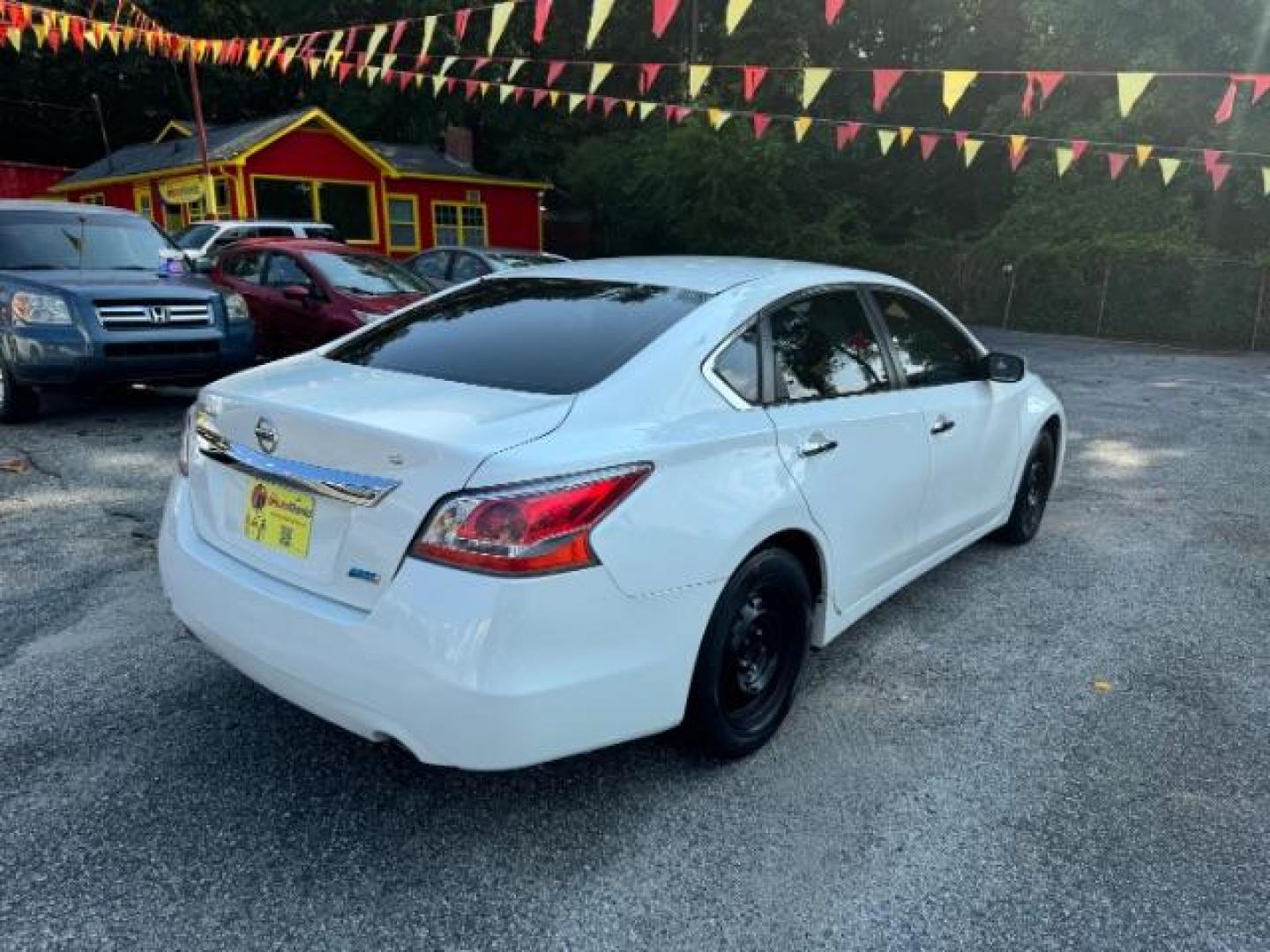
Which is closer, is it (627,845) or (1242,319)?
(627,845)

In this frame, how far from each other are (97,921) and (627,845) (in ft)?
4.24

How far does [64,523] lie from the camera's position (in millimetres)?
4863

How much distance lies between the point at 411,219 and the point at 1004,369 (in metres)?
23.9

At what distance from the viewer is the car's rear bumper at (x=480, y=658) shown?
6.88 feet

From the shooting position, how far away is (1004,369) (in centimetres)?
410

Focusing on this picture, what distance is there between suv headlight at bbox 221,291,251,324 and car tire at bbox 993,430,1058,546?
19.9 ft

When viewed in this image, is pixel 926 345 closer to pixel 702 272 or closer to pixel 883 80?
pixel 702 272

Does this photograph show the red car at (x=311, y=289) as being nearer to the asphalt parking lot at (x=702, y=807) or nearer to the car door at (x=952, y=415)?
the asphalt parking lot at (x=702, y=807)

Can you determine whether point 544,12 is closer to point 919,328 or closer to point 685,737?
point 919,328

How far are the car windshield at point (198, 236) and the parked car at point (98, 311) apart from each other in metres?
8.17

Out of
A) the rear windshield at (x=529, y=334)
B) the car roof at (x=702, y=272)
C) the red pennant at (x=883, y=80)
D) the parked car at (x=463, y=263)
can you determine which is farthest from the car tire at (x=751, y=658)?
the parked car at (x=463, y=263)

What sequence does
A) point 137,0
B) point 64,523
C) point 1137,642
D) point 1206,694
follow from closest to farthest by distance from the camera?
point 1206,694, point 1137,642, point 64,523, point 137,0

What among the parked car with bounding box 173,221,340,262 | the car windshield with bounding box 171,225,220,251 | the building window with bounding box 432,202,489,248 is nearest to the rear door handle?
the parked car with bounding box 173,221,340,262

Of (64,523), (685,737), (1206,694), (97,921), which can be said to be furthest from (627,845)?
(64,523)
